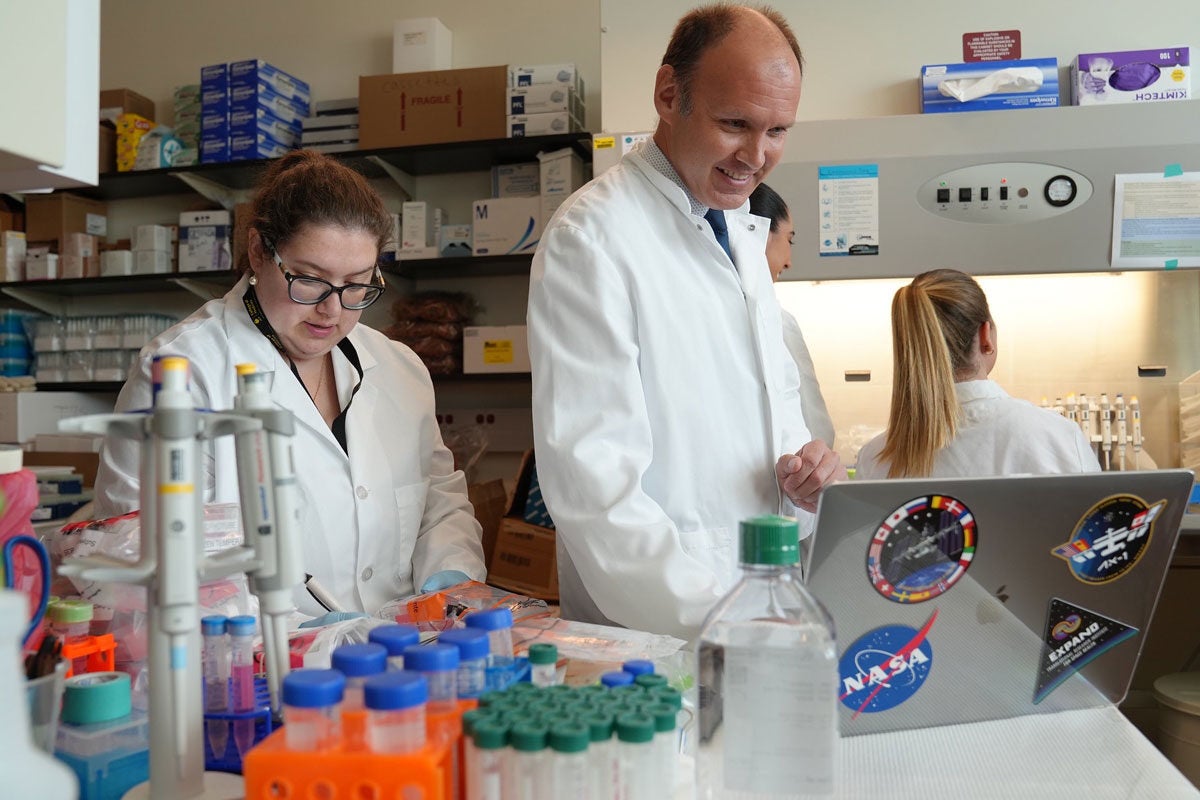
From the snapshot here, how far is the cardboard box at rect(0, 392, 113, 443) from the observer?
4008mm

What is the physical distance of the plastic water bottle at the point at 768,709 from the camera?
78 centimetres

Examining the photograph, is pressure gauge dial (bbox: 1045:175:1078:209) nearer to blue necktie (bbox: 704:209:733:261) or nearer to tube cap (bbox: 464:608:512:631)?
blue necktie (bbox: 704:209:733:261)

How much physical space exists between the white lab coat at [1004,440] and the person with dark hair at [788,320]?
1.37ft

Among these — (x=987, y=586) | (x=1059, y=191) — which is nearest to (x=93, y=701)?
(x=987, y=586)

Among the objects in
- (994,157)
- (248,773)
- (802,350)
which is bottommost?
(248,773)

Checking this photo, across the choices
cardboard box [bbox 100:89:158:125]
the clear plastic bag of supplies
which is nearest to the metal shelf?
cardboard box [bbox 100:89:158:125]

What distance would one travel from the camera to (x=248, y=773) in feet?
2.08

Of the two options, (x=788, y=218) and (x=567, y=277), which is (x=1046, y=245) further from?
(x=567, y=277)

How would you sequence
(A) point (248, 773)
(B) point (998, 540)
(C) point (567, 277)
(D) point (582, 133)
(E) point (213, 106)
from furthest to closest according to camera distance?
(E) point (213, 106)
(D) point (582, 133)
(C) point (567, 277)
(B) point (998, 540)
(A) point (248, 773)

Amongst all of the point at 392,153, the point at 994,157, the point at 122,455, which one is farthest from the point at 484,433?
the point at 122,455

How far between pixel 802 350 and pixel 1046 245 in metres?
0.77

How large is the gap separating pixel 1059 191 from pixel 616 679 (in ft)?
8.33

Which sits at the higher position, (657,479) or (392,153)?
(392,153)

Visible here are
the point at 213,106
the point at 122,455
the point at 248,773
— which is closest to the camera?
the point at 248,773
